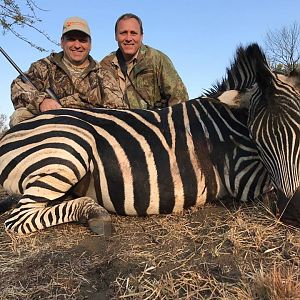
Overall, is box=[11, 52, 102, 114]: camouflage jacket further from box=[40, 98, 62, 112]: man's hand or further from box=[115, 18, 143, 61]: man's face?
box=[115, 18, 143, 61]: man's face

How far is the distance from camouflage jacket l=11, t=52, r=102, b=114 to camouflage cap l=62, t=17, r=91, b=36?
310 mm

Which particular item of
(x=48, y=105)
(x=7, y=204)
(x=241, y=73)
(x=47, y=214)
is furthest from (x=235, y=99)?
(x=7, y=204)

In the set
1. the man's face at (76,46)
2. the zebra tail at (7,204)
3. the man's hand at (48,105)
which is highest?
the man's face at (76,46)

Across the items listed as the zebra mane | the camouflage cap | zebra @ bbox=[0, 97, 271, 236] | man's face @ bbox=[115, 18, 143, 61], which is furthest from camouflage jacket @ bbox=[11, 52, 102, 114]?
the zebra mane

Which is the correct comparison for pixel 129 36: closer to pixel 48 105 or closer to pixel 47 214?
pixel 48 105

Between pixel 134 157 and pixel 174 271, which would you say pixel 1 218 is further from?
pixel 174 271

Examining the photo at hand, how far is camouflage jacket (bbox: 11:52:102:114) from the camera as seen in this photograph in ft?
14.9

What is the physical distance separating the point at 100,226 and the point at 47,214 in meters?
0.42

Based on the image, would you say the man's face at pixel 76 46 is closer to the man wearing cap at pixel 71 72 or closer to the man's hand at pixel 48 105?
the man wearing cap at pixel 71 72

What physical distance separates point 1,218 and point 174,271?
2028mm

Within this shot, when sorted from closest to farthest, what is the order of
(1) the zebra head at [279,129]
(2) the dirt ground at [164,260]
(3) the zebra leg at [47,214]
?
A: (2) the dirt ground at [164,260]
(1) the zebra head at [279,129]
(3) the zebra leg at [47,214]

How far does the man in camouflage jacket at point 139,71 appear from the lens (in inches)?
→ 203

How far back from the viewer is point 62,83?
4.68 metres

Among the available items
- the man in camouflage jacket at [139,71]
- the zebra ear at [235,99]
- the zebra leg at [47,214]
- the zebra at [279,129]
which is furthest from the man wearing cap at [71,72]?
the zebra at [279,129]
